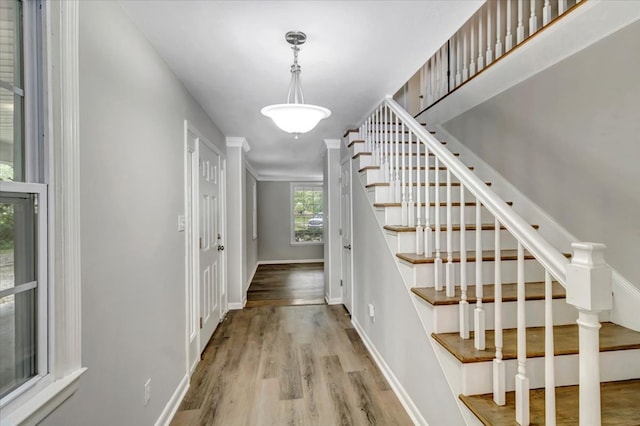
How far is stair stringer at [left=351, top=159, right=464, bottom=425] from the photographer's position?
1640 millimetres

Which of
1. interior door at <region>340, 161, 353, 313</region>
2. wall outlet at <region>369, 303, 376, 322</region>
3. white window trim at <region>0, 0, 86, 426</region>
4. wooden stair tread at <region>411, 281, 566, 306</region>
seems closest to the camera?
white window trim at <region>0, 0, 86, 426</region>

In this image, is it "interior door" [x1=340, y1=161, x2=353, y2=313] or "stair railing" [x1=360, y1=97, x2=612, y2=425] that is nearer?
"stair railing" [x1=360, y1=97, x2=612, y2=425]

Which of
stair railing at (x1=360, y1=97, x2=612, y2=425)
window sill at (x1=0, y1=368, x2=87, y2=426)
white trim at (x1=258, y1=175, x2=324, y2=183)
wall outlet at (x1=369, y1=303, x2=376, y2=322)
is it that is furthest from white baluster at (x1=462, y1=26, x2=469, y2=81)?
white trim at (x1=258, y1=175, x2=324, y2=183)

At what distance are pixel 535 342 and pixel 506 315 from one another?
0.63 ft

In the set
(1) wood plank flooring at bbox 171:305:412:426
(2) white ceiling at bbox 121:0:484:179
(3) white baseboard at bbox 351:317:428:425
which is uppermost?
(2) white ceiling at bbox 121:0:484:179

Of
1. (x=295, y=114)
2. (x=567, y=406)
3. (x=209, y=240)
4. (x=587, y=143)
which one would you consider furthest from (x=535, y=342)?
(x=209, y=240)

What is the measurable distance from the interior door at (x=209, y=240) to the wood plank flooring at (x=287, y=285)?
3.56 ft

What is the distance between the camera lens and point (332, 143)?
4020 mm

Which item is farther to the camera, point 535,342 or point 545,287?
point 535,342

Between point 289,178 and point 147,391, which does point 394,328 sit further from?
point 289,178

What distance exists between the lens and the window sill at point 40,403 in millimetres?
832

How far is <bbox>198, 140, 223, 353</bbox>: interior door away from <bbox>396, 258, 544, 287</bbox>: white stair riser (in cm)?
180

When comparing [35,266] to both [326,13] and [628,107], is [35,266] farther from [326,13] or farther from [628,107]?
[628,107]

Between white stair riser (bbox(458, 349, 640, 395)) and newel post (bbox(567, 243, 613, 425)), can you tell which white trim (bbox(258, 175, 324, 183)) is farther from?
newel post (bbox(567, 243, 613, 425))
